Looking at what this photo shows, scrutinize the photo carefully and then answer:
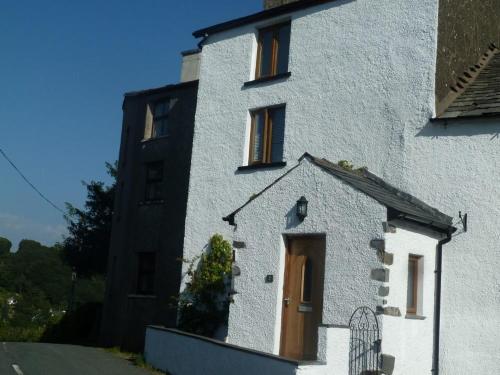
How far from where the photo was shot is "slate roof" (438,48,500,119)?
1341 cm

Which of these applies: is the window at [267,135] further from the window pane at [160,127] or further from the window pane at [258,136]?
the window pane at [160,127]

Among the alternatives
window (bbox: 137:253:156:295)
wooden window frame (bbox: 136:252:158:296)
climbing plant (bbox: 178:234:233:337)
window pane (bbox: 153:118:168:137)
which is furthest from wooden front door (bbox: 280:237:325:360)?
window pane (bbox: 153:118:168:137)

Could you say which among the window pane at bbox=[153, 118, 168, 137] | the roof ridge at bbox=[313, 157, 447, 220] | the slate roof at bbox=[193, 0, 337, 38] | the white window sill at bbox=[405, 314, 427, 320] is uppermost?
the slate roof at bbox=[193, 0, 337, 38]

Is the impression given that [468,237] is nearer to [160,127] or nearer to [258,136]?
[258,136]

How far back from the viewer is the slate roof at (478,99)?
44.0ft

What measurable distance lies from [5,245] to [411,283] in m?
88.5

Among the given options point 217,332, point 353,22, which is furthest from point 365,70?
point 217,332

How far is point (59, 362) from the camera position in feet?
49.0

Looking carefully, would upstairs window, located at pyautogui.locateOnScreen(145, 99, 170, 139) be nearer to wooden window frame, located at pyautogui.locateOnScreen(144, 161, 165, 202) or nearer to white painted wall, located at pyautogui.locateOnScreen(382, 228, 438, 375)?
wooden window frame, located at pyautogui.locateOnScreen(144, 161, 165, 202)

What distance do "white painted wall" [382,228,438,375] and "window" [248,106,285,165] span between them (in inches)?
197

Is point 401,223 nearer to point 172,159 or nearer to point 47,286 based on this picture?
point 172,159

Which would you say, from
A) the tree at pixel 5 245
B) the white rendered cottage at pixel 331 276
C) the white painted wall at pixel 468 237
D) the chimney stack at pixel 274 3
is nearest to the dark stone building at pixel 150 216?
the chimney stack at pixel 274 3

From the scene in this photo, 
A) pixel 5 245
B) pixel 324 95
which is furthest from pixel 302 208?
pixel 5 245

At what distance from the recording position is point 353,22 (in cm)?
1563
